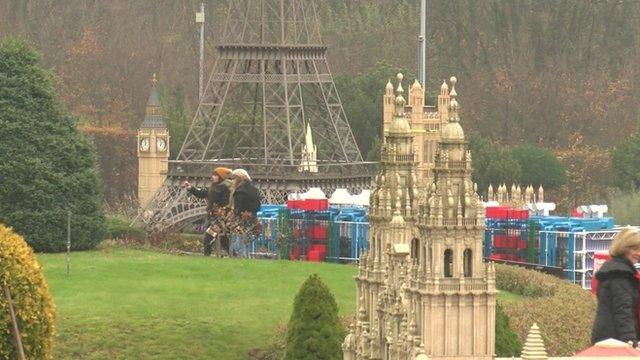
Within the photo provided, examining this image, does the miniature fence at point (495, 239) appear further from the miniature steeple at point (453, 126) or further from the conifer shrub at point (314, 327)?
the miniature steeple at point (453, 126)

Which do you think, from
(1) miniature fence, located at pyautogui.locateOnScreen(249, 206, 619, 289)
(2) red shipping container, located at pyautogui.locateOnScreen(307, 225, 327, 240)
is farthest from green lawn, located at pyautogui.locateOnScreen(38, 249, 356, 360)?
(2) red shipping container, located at pyautogui.locateOnScreen(307, 225, 327, 240)

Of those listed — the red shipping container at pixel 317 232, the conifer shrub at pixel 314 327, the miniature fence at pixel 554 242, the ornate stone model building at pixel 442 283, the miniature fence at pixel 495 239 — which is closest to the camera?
the ornate stone model building at pixel 442 283

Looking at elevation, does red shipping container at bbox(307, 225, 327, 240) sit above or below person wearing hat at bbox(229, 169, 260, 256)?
below

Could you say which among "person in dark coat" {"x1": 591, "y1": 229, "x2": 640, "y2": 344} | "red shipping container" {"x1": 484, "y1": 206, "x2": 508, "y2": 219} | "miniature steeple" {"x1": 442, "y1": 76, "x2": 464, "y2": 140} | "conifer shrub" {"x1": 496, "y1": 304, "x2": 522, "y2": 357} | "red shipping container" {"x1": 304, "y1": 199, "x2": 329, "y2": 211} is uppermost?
"miniature steeple" {"x1": 442, "y1": 76, "x2": 464, "y2": 140}

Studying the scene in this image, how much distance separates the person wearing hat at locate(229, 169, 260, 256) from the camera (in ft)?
273

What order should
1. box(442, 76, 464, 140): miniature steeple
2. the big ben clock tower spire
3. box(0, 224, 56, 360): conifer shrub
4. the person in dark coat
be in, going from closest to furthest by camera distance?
the person in dark coat, box(0, 224, 56, 360): conifer shrub, box(442, 76, 464, 140): miniature steeple, the big ben clock tower spire

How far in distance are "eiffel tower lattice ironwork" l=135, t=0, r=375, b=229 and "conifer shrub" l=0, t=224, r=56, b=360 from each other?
39442 millimetres

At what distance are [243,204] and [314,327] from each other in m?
21.0

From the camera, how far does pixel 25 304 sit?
166ft

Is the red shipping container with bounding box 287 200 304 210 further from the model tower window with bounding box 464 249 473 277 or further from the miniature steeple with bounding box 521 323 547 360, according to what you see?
the miniature steeple with bounding box 521 323 547 360

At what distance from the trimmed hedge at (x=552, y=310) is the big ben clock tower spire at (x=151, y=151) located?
27.5m

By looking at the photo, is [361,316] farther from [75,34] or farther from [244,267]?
[75,34]

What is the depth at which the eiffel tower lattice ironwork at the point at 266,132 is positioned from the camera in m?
95.0

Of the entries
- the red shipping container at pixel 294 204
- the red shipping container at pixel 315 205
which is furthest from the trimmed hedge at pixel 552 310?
the red shipping container at pixel 294 204
